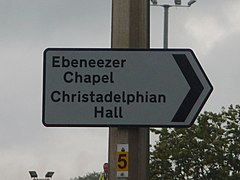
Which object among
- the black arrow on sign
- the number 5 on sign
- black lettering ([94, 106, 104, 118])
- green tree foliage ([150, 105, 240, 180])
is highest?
green tree foliage ([150, 105, 240, 180])

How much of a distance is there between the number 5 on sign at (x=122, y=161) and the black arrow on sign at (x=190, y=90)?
42cm

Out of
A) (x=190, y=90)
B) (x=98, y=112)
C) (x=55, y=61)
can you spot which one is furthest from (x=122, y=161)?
(x=55, y=61)

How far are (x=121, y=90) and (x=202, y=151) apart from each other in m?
41.1

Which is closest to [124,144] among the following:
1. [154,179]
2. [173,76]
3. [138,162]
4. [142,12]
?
[138,162]

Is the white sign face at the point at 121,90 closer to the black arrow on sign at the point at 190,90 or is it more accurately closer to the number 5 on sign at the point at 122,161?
the black arrow on sign at the point at 190,90

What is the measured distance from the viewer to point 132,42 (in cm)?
621

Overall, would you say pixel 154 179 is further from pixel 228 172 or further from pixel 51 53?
pixel 51 53

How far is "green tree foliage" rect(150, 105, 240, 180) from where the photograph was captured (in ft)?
152

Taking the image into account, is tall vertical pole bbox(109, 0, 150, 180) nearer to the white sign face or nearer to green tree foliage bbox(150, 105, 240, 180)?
the white sign face

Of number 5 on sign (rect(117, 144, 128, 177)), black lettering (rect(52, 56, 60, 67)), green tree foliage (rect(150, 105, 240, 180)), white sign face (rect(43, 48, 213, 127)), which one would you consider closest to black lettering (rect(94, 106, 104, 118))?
white sign face (rect(43, 48, 213, 127))

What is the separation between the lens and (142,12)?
623cm

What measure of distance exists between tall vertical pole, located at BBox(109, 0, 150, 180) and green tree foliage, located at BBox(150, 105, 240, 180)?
39942 millimetres

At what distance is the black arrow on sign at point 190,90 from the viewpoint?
598 centimetres

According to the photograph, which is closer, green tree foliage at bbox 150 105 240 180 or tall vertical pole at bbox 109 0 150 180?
tall vertical pole at bbox 109 0 150 180
